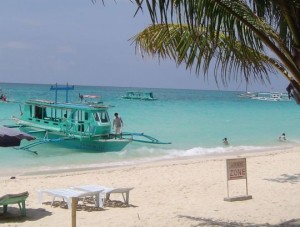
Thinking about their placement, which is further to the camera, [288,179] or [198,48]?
[288,179]

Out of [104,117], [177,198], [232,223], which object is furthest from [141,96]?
[232,223]

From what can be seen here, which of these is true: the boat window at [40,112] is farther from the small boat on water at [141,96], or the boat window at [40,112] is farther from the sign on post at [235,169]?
the small boat on water at [141,96]

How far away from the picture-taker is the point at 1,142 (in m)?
7.56

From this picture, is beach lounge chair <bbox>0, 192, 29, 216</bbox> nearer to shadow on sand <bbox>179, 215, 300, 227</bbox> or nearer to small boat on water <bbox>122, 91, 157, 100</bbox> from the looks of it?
shadow on sand <bbox>179, 215, 300, 227</bbox>

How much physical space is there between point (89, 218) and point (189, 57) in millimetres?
3441

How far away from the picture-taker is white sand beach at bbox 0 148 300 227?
278 inches

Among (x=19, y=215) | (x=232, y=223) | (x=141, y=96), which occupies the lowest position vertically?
(x=19, y=215)

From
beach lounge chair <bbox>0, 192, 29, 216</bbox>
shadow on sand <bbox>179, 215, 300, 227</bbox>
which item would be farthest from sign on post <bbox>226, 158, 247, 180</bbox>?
beach lounge chair <bbox>0, 192, 29, 216</bbox>

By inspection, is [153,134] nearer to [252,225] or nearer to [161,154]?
[161,154]

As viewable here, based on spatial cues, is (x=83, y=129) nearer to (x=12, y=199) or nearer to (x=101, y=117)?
(x=101, y=117)

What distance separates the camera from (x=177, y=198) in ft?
29.9

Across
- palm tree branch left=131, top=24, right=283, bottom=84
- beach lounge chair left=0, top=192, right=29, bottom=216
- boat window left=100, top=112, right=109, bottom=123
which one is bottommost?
beach lounge chair left=0, top=192, right=29, bottom=216

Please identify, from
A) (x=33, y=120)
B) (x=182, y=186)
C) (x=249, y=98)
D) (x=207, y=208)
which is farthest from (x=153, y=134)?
(x=249, y=98)

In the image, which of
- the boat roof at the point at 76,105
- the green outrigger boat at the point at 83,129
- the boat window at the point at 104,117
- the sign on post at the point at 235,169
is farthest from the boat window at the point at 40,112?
the sign on post at the point at 235,169
